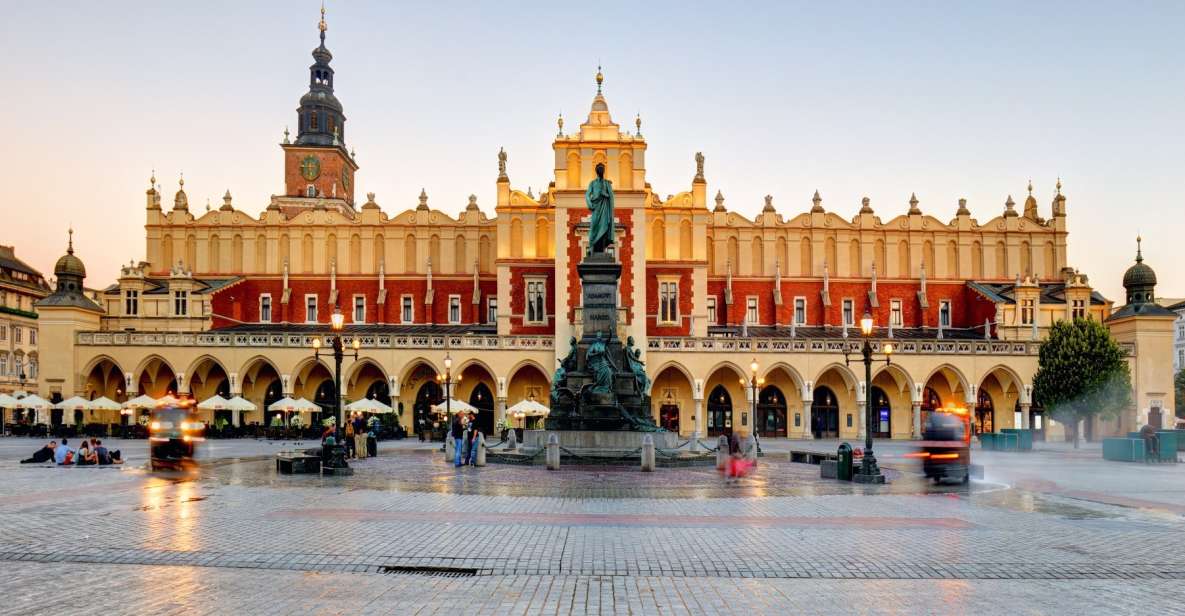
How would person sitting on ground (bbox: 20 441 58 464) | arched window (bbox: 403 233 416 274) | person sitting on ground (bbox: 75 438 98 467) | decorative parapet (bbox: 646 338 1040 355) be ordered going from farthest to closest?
arched window (bbox: 403 233 416 274) < decorative parapet (bbox: 646 338 1040 355) < person sitting on ground (bbox: 20 441 58 464) < person sitting on ground (bbox: 75 438 98 467)

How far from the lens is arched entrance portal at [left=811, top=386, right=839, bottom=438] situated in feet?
198

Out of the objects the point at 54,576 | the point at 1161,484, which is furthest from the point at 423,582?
the point at 1161,484

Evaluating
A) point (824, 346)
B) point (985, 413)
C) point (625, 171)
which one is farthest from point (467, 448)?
point (985, 413)

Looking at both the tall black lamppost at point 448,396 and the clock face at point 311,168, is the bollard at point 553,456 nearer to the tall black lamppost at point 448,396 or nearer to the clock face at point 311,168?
the tall black lamppost at point 448,396

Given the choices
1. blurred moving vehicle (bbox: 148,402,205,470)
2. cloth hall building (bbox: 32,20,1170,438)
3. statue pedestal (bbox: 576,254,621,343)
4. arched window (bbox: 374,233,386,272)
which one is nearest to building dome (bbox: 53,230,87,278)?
cloth hall building (bbox: 32,20,1170,438)

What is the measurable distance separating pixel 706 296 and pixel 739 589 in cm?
5117

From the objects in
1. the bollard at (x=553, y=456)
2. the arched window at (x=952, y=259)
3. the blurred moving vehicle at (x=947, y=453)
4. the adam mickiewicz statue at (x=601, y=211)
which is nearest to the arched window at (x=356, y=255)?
the adam mickiewicz statue at (x=601, y=211)

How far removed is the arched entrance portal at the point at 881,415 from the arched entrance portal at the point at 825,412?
99.0 inches

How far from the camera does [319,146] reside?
301 ft

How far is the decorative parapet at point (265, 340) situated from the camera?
5647 cm

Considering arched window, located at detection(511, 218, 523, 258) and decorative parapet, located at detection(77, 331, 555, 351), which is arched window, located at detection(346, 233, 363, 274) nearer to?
decorative parapet, located at detection(77, 331, 555, 351)

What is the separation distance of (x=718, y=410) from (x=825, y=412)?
737cm

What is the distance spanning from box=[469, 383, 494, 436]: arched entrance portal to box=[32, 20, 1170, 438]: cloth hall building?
15 centimetres

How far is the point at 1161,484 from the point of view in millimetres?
25266
